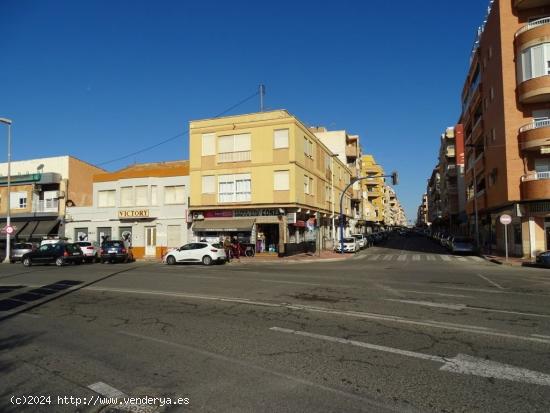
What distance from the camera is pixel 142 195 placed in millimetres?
38344

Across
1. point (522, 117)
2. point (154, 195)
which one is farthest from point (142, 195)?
point (522, 117)

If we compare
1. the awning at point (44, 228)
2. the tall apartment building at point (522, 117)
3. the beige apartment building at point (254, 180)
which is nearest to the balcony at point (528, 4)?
the tall apartment building at point (522, 117)

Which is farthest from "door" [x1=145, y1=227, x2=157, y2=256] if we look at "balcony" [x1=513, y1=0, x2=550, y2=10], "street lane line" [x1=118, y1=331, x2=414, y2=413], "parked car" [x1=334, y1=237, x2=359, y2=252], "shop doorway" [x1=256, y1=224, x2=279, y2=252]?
"balcony" [x1=513, y1=0, x2=550, y2=10]

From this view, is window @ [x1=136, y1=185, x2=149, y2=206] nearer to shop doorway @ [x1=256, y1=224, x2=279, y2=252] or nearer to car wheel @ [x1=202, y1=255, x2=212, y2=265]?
shop doorway @ [x1=256, y1=224, x2=279, y2=252]

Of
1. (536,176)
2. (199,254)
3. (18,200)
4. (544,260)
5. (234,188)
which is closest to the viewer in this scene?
(544,260)

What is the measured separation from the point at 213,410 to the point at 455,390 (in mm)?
2605

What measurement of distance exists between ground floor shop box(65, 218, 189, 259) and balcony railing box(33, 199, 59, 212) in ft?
15.1

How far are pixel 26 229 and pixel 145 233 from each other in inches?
529

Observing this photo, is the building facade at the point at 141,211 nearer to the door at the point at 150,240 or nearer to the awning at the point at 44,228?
the door at the point at 150,240

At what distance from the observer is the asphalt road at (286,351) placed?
180 inches

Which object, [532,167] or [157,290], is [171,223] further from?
[532,167]

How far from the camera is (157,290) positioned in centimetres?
1337

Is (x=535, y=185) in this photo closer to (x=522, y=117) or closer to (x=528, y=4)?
(x=522, y=117)

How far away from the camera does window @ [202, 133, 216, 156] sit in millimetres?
36469
